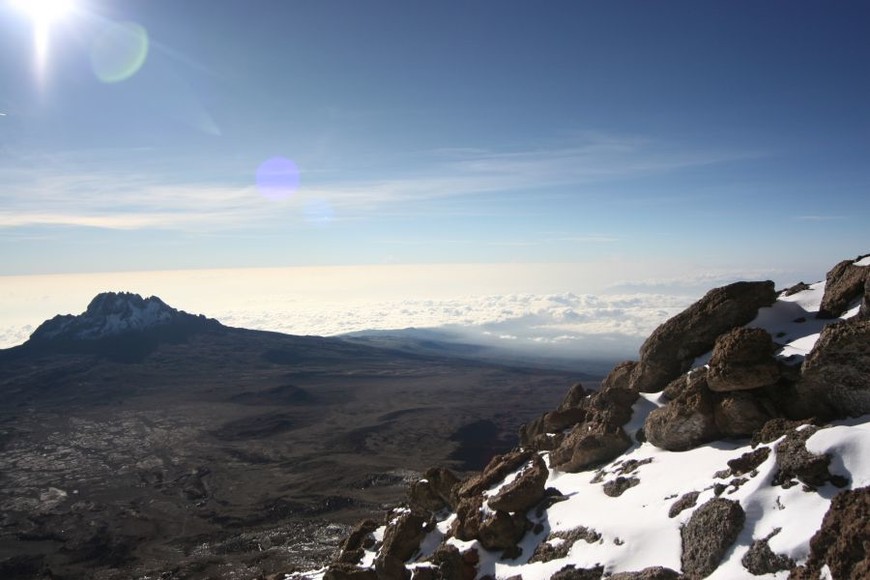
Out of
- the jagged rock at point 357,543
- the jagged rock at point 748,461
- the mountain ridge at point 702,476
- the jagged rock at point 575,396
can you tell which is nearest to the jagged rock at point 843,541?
the mountain ridge at point 702,476

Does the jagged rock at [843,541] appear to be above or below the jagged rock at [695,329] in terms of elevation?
below

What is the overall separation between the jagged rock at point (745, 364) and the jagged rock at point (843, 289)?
5389 millimetres

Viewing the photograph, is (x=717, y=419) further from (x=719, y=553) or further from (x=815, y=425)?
(x=719, y=553)

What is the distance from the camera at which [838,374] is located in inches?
782

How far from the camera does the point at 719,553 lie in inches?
635

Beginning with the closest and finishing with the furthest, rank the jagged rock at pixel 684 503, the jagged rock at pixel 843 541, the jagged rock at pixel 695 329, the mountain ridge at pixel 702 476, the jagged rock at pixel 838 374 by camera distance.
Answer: the jagged rock at pixel 843 541 < the mountain ridge at pixel 702 476 < the jagged rock at pixel 684 503 < the jagged rock at pixel 838 374 < the jagged rock at pixel 695 329

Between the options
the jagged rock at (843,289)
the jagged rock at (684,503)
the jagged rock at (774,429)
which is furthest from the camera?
the jagged rock at (843,289)

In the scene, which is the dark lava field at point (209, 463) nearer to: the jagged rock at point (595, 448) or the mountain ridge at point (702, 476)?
the mountain ridge at point (702, 476)

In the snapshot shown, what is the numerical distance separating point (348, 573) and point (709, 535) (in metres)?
18.6

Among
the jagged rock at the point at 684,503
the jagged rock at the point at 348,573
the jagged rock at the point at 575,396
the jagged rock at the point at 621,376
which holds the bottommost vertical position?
the jagged rock at the point at 348,573

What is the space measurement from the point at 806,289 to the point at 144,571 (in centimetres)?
7919

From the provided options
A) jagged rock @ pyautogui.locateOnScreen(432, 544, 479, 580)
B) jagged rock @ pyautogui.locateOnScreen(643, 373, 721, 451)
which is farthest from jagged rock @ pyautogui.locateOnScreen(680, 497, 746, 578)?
jagged rock @ pyautogui.locateOnScreen(432, 544, 479, 580)

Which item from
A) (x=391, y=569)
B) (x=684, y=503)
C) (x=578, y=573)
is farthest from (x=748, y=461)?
(x=391, y=569)

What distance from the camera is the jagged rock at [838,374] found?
63.6 feet
